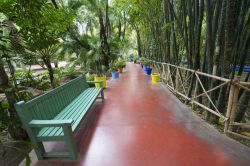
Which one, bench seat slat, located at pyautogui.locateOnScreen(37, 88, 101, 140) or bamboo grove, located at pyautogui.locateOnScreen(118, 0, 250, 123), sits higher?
bamboo grove, located at pyautogui.locateOnScreen(118, 0, 250, 123)

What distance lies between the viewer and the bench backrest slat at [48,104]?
1.87m

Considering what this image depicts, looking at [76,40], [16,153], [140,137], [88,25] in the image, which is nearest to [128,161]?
[140,137]

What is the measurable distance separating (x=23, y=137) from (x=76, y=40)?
5138 millimetres

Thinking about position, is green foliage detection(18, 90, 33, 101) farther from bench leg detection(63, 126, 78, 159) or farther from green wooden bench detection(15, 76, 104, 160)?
bench leg detection(63, 126, 78, 159)

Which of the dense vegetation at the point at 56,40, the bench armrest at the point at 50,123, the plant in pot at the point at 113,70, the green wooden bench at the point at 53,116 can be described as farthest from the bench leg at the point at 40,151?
the plant in pot at the point at 113,70

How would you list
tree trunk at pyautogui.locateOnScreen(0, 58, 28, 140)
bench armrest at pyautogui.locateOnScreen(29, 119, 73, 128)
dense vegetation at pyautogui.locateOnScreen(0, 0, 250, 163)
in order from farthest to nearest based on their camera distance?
1. tree trunk at pyautogui.locateOnScreen(0, 58, 28, 140)
2. bench armrest at pyautogui.locateOnScreen(29, 119, 73, 128)
3. dense vegetation at pyautogui.locateOnScreen(0, 0, 250, 163)

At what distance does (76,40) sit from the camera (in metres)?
6.75

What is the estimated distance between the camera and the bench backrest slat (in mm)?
1870

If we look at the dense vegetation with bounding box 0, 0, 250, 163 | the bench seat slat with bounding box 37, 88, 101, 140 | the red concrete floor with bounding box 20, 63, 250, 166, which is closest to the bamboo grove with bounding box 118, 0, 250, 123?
the dense vegetation with bounding box 0, 0, 250, 163

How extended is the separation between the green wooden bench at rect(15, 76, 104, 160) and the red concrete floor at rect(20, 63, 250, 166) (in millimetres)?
279

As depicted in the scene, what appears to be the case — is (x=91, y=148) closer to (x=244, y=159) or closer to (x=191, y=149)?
(x=191, y=149)

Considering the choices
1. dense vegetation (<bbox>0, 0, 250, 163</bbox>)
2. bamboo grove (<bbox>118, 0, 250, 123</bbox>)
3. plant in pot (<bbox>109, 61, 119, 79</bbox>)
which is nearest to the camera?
dense vegetation (<bbox>0, 0, 250, 163</bbox>)

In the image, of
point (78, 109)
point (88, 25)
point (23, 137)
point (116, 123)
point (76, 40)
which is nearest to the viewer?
point (23, 137)

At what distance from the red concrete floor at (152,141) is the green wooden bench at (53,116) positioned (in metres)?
0.28
